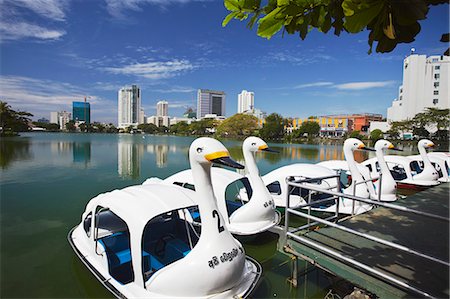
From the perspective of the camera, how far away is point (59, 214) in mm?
6883

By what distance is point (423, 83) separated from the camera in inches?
1618

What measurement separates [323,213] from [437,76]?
45.7 m

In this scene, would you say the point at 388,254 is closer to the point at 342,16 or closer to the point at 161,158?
the point at 342,16

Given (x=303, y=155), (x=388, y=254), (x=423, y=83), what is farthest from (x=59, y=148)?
(x=423, y=83)

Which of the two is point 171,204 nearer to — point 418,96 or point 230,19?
point 230,19

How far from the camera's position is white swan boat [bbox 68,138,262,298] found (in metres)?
2.81

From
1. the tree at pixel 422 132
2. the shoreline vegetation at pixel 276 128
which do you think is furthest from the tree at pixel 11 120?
Result: the tree at pixel 422 132

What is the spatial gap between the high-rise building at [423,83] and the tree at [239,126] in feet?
88.3

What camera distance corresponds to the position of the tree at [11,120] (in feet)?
127

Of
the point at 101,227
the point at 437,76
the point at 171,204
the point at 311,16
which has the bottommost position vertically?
the point at 101,227

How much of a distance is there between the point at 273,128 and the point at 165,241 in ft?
155

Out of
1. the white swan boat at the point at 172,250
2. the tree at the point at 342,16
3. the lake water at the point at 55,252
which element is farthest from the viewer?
the lake water at the point at 55,252

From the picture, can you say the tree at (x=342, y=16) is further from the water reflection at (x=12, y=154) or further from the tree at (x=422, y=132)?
the tree at (x=422, y=132)

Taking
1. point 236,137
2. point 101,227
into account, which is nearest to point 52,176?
point 101,227
